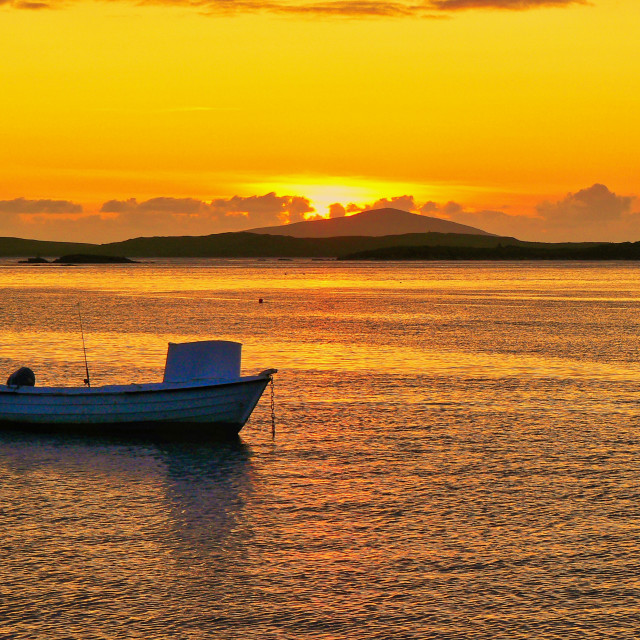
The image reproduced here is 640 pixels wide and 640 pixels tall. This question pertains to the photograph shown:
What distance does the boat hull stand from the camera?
2942 centimetres

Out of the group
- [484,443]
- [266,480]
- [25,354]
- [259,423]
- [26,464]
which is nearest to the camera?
[266,480]

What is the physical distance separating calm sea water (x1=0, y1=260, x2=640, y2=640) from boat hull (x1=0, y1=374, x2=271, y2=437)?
851 millimetres

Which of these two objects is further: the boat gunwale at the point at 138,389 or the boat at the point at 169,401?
the boat at the point at 169,401

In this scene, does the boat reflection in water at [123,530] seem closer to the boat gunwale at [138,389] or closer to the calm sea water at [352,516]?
the calm sea water at [352,516]

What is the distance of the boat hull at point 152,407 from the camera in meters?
29.4

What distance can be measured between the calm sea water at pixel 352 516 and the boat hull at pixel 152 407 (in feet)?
2.79

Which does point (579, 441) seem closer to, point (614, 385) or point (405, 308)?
point (614, 385)

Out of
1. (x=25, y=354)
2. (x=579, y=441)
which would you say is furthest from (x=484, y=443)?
(x=25, y=354)

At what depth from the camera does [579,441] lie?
1098 inches

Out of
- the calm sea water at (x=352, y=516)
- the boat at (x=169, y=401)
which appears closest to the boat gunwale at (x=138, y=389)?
the boat at (x=169, y=401)

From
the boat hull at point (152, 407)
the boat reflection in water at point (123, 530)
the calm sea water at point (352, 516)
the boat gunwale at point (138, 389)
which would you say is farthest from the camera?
the boat hull at point (152, 407)

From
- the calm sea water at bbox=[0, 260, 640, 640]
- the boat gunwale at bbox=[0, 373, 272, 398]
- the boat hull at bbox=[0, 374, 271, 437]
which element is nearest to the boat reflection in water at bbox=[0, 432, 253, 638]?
the calm sea water at bbox=[0, 260, 640, 640]

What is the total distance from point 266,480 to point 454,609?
9.21 meters

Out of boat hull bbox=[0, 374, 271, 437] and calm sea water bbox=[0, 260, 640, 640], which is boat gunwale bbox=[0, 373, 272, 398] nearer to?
boat hull bbox=[0, 374, 271, 437]
